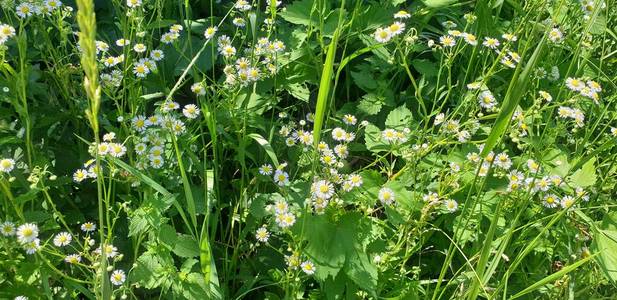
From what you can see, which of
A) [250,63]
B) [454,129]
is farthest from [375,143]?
[250,63]

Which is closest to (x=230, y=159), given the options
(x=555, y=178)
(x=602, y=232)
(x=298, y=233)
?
(x=298, y=233)

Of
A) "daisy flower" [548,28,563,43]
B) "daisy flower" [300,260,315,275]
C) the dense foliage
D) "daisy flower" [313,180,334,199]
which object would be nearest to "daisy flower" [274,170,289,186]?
the dense foliage

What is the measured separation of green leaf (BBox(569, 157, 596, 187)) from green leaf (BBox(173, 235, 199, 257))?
1116 mm

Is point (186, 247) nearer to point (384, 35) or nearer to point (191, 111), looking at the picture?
point (191, 111)

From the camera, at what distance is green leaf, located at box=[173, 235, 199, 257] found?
1.66 meters

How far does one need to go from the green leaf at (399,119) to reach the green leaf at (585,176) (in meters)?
0.52

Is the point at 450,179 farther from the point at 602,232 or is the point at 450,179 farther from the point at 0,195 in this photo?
the point at 0,195

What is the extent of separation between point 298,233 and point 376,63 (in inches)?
33.1

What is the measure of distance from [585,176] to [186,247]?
1.18m

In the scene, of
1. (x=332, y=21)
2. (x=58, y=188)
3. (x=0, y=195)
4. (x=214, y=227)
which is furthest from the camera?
(x=332, y=21)

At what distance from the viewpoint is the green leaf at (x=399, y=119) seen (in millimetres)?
2061

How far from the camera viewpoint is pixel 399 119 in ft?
6.84

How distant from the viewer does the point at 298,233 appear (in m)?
1.72

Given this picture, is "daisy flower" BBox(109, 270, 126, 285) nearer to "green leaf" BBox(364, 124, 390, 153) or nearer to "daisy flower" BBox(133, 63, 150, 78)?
"daisy flower" BBox(133, 63, 150, 78)
